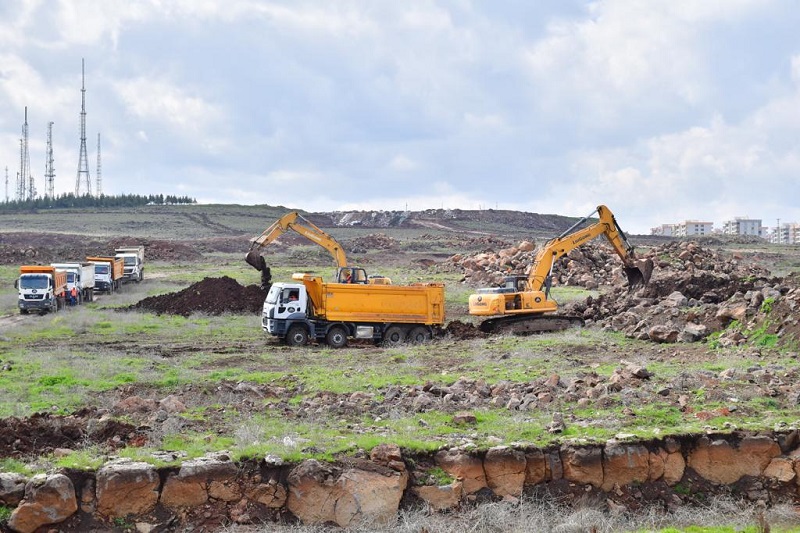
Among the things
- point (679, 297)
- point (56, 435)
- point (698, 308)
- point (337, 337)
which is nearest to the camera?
point (56, 435)

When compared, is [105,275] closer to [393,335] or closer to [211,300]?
[211,300]

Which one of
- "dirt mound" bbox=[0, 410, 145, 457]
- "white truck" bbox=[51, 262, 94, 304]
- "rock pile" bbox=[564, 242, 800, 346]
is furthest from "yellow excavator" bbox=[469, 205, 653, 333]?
"white truck" bbox=[51, 262, 94, 304]

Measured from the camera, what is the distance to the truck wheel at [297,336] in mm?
29422

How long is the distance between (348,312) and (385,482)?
17333 mm

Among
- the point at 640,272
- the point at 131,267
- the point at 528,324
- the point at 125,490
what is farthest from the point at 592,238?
the point at 131,267

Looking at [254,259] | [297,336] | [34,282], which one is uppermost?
[254,259]

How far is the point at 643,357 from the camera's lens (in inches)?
920

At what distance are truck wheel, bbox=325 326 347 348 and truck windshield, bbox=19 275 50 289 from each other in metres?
16.7

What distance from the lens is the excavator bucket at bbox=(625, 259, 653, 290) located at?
34.5 m

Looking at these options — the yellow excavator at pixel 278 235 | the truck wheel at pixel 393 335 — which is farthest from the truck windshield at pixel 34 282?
the truck wheel at pixel 393 335

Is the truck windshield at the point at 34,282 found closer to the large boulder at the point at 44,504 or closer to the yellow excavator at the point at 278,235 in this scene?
the yellow excavator at the point at 278,235

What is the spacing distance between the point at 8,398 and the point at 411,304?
15.2 meters

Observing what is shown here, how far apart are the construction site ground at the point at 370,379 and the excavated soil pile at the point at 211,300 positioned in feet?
0.34

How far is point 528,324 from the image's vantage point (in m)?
31.0
